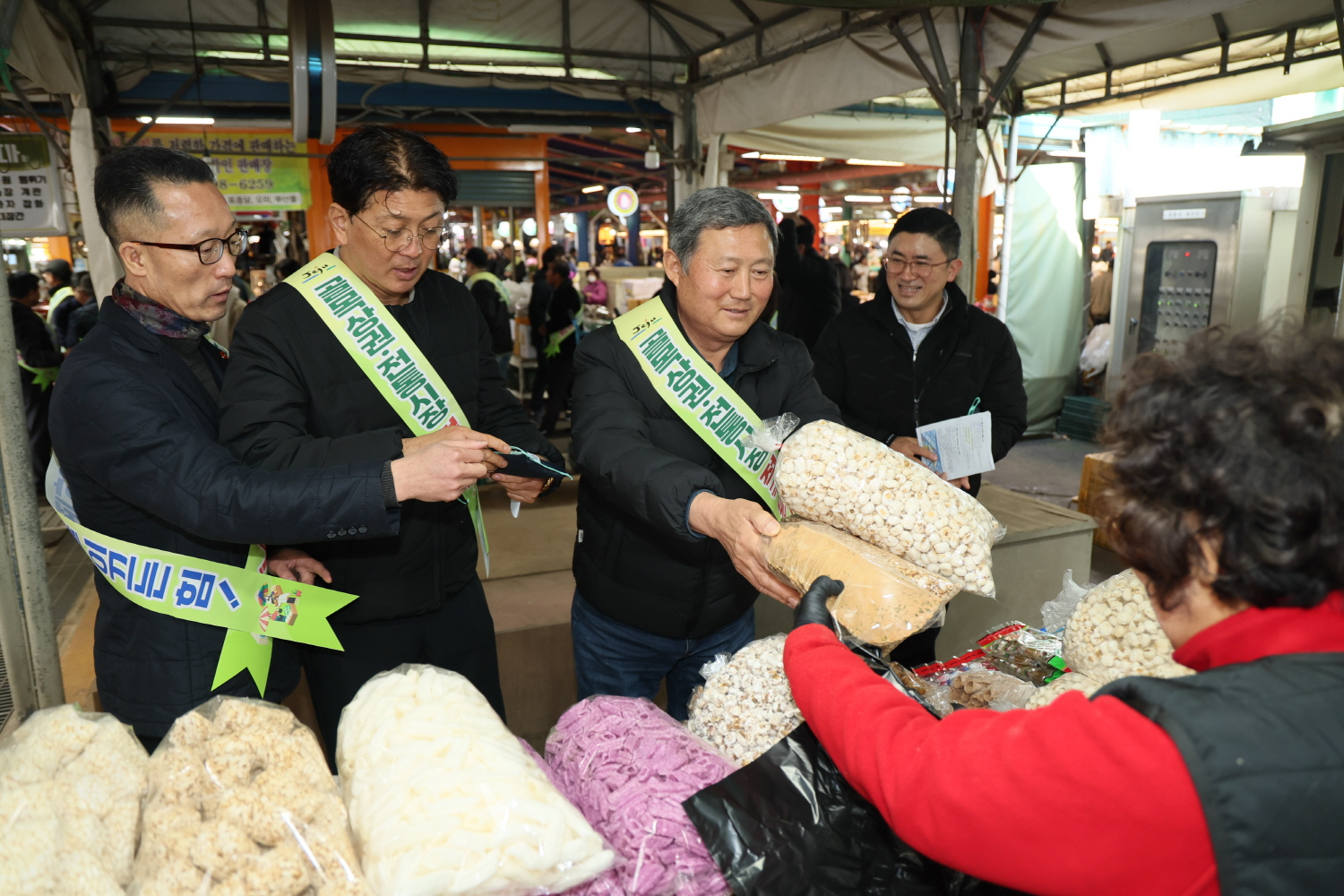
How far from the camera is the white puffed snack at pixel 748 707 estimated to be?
1.28 m

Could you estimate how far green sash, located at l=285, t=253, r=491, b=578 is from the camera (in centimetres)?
186

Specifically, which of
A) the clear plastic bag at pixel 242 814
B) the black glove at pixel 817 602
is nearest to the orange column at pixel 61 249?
the clear plastic bag at pixel 242 814

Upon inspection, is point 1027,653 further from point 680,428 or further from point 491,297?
point 491,297

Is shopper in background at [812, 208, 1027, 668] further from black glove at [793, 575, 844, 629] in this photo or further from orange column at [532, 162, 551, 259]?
orange column at [532, 162, 551, 259]

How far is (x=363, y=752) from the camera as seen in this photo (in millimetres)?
1012

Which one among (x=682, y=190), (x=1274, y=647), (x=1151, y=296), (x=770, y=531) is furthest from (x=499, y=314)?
(x=1274, y=647)

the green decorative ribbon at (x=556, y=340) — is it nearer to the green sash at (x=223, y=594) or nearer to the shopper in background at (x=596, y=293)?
the shopper in background at (x=596, y=293)

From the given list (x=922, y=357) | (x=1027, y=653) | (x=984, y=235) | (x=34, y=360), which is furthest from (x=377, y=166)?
(x=984, y=235)

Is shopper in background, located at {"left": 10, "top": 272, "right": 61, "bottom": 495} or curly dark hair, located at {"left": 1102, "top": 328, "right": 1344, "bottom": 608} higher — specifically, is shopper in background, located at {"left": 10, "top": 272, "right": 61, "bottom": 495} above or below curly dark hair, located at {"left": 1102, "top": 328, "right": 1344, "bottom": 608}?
below

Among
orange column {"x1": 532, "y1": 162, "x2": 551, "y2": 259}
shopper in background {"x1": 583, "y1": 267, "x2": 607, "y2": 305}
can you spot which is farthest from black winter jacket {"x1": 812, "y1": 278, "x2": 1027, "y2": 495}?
orange column {"x1": 532, "y1": 162, "x2": 551, "y2": 259}

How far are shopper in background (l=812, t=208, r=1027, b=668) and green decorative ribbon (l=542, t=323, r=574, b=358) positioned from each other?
20.2ft

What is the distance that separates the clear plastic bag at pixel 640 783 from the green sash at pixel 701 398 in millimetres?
727

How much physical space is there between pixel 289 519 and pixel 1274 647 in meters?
1.38

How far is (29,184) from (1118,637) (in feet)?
21.2
